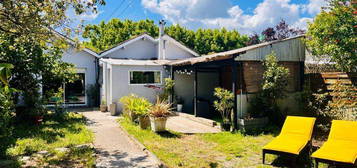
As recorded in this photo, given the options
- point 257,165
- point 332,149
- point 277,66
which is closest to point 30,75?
point 257,165

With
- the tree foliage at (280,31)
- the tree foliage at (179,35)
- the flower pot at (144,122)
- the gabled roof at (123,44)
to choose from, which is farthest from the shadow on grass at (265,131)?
the tree foliage at (179,35)

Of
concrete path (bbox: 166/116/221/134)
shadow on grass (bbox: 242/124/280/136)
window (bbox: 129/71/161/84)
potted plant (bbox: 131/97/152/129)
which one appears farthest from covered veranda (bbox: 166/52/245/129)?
potted plant (bbox: 131/97/152/129)

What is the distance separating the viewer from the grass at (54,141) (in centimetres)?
593

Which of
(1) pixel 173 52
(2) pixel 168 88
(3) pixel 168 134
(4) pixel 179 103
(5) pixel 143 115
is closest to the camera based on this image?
(3) pixel 168 134

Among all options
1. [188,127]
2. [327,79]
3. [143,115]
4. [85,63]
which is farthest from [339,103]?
[85,63]

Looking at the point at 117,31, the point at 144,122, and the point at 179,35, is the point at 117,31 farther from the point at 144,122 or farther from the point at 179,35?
the point at 144,122

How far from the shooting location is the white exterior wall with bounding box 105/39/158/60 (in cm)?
1886

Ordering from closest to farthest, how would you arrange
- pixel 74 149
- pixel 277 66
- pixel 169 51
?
pixel 74 149
pixel 277 66
pixel 169 51

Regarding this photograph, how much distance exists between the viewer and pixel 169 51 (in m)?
20.6

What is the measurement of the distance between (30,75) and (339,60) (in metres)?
12.6

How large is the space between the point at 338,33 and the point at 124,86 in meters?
11.0

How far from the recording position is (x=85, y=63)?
1714 centimetres

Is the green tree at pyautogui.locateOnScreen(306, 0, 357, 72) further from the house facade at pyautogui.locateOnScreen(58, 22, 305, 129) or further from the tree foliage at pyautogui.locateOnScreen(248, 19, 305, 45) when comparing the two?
the tree foliage at pyautogui.locateOnScreen(248, 19, 305, 45)

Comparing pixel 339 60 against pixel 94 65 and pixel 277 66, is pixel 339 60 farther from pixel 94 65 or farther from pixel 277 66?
pixel 94 65
